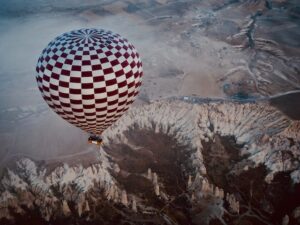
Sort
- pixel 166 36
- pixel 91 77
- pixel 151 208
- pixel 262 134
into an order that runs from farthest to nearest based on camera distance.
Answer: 1. pixel 166 36
2. pixel 262 134
3. pixel 151 208
4. pixel 91 77

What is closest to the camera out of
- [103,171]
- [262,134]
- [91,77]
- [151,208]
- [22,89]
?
[91,77]

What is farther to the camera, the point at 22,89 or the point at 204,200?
the point at 22,89

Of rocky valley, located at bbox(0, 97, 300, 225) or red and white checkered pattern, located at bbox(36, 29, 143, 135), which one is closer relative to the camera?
red and white checkered pattern, located at bbox(36, 29, 143, 135)

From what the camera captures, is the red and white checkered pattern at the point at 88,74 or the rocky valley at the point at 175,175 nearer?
the red and white checkered pattern at the point at 88,74

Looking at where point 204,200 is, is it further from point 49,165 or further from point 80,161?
point 49,165

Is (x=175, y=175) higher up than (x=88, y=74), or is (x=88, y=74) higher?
(x=88, y=74)

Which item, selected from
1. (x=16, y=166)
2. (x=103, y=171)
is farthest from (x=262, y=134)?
(x=16, y=166)

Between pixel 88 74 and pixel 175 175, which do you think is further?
pixel 175 175

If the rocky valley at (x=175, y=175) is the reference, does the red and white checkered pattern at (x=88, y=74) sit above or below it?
above
